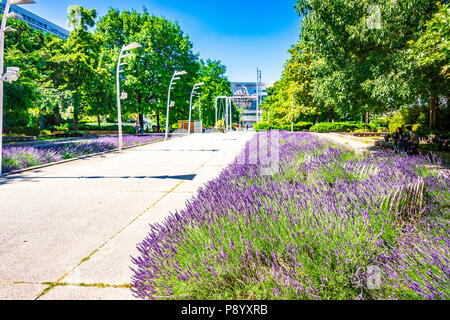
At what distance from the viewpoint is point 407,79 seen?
8789mm

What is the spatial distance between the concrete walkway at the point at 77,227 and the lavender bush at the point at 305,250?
26.3 inches

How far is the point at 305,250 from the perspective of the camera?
212 centimetres

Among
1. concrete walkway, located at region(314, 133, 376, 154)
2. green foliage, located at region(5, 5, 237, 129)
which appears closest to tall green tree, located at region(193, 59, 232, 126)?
green foliage, located at region(5, 5, 237, 129)

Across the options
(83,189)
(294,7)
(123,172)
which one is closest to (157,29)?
(294,7)

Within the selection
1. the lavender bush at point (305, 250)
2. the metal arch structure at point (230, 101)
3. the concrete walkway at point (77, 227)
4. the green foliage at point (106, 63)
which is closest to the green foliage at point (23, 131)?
the green foliage at point (106, 63)

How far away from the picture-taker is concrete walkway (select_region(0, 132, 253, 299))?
8.46ft

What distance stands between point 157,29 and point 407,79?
107 ft

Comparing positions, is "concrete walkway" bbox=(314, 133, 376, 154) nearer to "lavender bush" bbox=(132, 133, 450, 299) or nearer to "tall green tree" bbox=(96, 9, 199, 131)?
"lavender bush" bbox=(132, 133, 450, 299)

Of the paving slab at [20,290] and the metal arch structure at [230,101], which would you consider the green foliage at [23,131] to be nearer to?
the paving slab at [20,290]

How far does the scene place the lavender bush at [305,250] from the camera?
1.80 metres

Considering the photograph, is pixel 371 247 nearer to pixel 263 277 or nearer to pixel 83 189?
pixel 263 277

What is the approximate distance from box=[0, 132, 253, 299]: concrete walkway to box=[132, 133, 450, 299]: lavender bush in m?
0.67

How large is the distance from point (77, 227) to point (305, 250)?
3485mm
